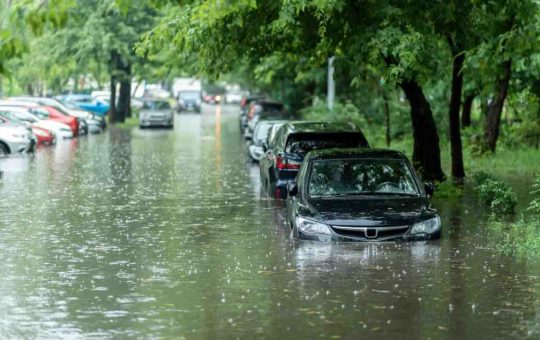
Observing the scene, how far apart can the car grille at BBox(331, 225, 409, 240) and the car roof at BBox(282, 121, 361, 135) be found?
778 cm

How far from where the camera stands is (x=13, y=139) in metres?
39.6

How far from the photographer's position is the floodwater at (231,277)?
10859mm

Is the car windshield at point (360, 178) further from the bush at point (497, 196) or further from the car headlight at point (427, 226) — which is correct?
the bush at point (497, 196)

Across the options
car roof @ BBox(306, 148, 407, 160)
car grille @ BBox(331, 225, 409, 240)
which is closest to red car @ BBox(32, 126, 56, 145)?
car roof @ BBox(306, 148, 407, 160)

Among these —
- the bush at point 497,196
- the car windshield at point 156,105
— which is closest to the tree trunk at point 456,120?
the bush at point 497,196

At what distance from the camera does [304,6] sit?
19656 mm

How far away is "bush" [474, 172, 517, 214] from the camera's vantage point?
2041 cm

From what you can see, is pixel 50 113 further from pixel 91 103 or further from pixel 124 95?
pixel 91 103

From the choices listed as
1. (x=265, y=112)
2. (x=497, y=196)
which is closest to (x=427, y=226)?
(x=497, y=196)

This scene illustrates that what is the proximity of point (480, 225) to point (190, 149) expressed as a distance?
25429 millimetres

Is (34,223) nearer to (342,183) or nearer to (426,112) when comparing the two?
(342,183)

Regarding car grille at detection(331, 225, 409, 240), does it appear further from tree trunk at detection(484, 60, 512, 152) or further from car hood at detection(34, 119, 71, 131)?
car hood at detection(34, 119, 71, 131)

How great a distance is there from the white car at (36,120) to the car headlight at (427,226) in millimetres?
30867

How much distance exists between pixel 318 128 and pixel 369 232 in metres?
8.39
